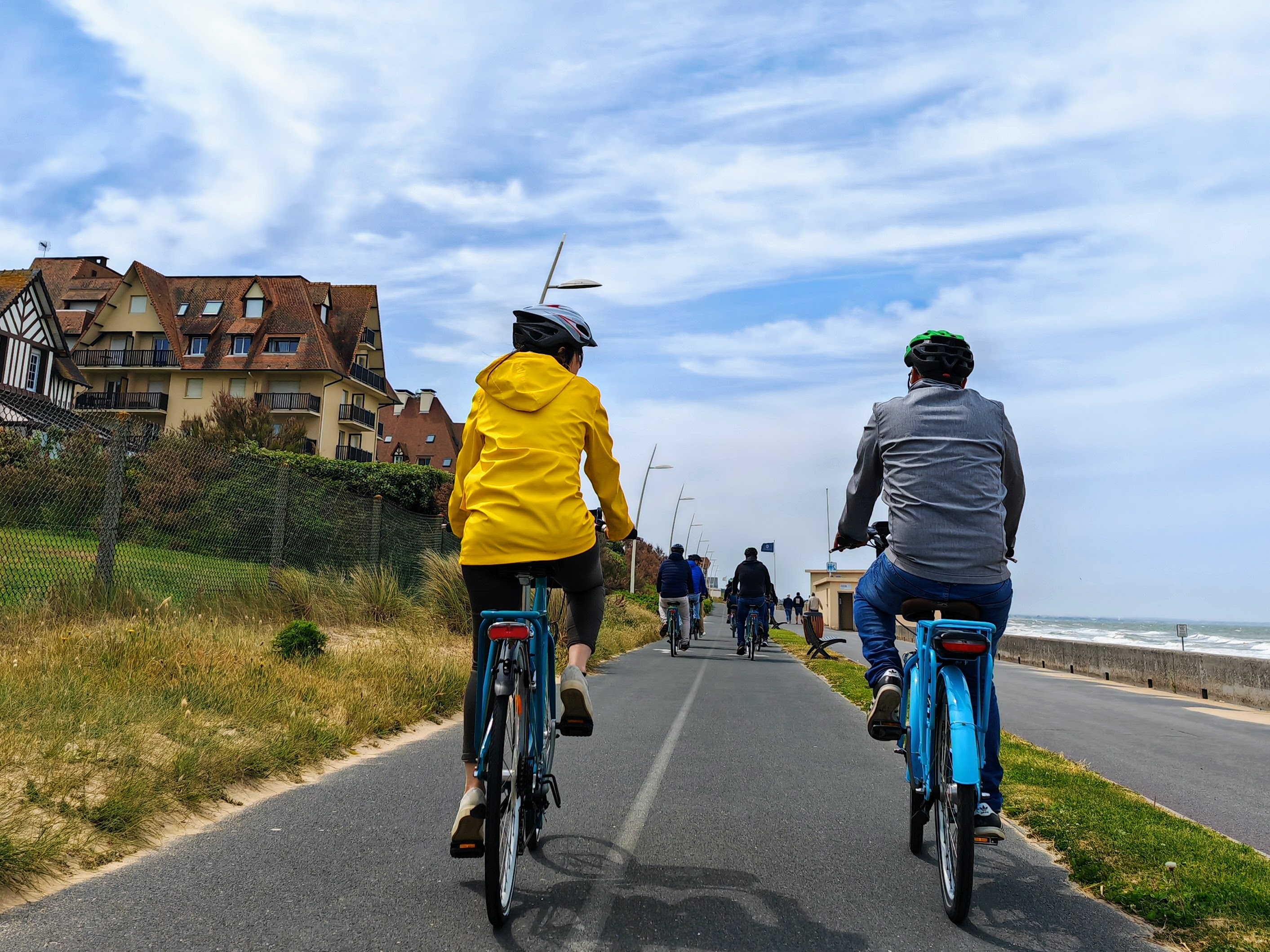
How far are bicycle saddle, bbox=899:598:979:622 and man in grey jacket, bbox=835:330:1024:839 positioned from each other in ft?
0.10

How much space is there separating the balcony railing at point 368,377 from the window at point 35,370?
17.5 meters

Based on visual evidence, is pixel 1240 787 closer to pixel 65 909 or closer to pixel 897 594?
pixel 897 594

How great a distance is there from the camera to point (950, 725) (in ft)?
11.8

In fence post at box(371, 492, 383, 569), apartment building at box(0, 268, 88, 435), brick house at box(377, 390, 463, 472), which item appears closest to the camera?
fence post at box(371, 492, 383, 569)

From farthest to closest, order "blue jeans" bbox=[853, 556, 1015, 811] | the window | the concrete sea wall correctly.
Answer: the window < the concrete sea wall < "blue jeans" bbox=[853, 556, 1015, 811]

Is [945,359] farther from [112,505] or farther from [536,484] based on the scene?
[112,505]

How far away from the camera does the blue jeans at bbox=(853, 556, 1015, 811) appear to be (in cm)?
390

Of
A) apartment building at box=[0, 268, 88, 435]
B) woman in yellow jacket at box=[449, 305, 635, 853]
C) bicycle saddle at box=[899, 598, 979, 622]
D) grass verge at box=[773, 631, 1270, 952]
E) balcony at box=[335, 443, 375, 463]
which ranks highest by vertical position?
apartment building at box=[0, 268, 88, 435]

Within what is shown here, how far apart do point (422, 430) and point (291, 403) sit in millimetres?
33220

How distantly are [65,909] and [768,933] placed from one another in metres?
2.30

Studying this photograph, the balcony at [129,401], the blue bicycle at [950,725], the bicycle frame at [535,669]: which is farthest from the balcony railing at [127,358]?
the blue bicycle at [950,725]

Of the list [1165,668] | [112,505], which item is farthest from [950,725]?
[1165,668]

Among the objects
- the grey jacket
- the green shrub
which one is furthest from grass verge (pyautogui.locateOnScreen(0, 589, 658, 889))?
the grey jacket

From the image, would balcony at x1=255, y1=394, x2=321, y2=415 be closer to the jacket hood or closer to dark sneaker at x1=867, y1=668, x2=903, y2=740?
→ the jacket hood
